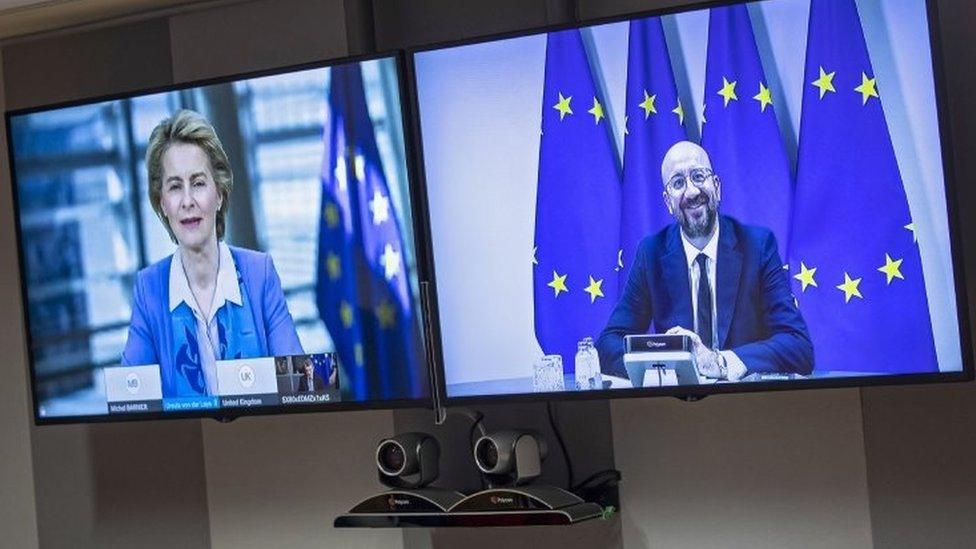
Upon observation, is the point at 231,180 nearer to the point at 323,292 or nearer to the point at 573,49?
the point at 323,292

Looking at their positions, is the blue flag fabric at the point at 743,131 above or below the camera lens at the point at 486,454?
above

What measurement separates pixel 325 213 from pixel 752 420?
4.57ft

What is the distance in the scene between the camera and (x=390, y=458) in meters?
4.10

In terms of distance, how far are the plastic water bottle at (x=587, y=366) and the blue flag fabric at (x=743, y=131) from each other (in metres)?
0.53

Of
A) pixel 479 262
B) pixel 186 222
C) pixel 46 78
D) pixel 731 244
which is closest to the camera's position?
pixel 731 244

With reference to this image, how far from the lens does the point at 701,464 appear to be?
412cm

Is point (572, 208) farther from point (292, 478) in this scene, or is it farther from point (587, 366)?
point (292, 478)

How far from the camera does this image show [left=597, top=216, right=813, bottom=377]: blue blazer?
3.64 m

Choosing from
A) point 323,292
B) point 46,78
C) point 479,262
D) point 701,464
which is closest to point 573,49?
point 479,262

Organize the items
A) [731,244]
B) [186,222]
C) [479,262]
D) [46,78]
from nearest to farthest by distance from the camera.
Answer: [731,244] → [479,262] → [186,222] → [46,78]

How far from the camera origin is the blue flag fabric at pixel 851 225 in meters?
3.51

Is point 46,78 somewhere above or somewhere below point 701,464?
above

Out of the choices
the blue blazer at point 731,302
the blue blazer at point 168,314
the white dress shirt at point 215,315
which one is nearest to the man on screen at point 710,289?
the blue blazer at point 731,302

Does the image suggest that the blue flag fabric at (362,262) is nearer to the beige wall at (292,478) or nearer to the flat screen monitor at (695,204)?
the flat screen monitor at (695,204)
